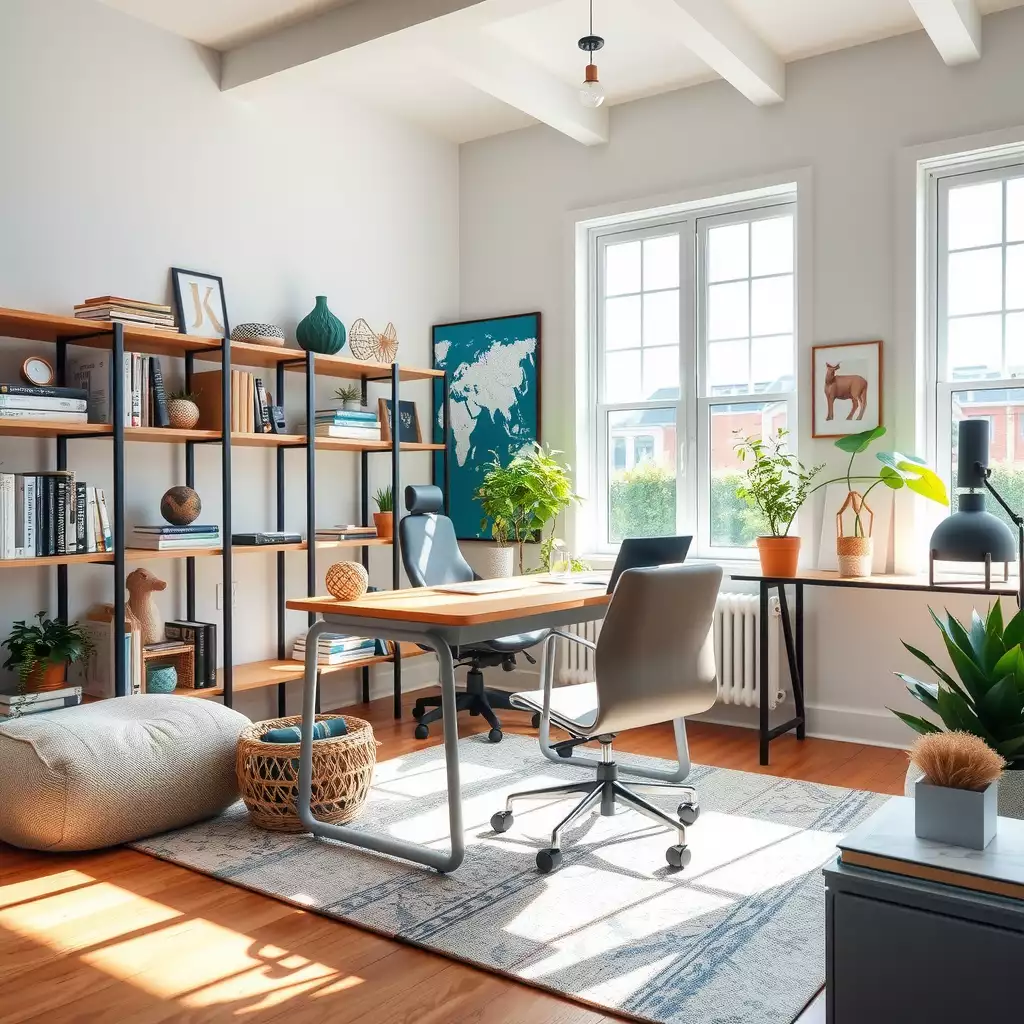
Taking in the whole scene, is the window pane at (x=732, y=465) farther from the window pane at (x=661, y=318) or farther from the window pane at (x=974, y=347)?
the window pane at (x=974, y=347)

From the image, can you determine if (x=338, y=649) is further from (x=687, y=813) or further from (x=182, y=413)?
(x=687, y=813)

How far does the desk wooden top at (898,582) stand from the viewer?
3730 millimetres

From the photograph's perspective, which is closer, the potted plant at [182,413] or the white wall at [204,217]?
the white wall at [204,217]

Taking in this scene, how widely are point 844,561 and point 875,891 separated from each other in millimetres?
2896

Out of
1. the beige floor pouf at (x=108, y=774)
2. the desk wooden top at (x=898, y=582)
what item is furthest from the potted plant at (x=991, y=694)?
the beige floor pouf at (x=108, y=774)

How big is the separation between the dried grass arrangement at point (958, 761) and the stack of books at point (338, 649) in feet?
10.5

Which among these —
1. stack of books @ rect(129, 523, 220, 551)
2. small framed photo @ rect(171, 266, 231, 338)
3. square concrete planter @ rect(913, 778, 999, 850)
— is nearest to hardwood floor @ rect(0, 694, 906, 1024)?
square concrete planter @ rect(913, 778, 999, 850)

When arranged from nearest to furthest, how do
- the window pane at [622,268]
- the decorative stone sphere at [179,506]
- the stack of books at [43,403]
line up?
the stack of books at [43,403]
the decorative stone sphere at [179,506]
the window pane at [622,268]

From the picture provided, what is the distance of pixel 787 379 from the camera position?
479cm

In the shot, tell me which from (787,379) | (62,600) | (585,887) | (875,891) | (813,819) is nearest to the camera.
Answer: (875,891)

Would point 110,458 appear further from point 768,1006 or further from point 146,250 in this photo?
point 768,1006

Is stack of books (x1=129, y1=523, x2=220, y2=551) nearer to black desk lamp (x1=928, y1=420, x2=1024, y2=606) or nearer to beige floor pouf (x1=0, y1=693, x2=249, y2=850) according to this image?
beige floor pouf (x1=0, y1=693, x2=249, y2=850)

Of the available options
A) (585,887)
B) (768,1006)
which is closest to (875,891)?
(768,1006)

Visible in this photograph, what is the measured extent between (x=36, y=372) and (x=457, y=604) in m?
1.85
